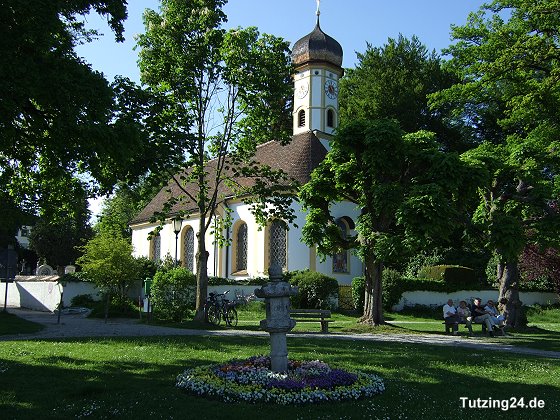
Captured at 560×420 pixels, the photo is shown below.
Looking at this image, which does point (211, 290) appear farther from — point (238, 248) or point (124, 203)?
point (124, 203)

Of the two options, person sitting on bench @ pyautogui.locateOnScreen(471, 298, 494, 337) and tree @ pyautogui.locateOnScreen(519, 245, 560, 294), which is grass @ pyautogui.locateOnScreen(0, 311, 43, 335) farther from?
tree @ pyautogui.locateOnScreen(519, 245, 560, 294)

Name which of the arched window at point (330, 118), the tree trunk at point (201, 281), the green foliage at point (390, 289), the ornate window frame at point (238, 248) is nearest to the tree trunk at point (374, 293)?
the tree trunk at point (201, 281)

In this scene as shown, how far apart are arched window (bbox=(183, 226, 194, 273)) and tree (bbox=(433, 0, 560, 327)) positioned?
22983 mm

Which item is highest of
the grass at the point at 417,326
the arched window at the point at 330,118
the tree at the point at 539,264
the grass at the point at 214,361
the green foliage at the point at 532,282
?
the arched window at the point at 330,118

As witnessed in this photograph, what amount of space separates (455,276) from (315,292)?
28.7 ft

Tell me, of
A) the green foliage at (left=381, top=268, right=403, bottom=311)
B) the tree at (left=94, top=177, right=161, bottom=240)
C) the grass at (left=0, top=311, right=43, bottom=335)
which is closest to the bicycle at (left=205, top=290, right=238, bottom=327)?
the tree at (left=94, top=177, right=161, bottom=240)

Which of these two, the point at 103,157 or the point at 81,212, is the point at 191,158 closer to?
the point at 81,212

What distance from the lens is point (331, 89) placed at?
39281mm

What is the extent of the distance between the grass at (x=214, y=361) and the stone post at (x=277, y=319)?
61.3 inches

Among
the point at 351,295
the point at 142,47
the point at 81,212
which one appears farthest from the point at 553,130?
the point at 81,212

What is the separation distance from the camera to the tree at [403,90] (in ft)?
138

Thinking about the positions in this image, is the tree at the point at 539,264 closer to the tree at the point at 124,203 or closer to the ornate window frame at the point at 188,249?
the tree at the point at 124,203

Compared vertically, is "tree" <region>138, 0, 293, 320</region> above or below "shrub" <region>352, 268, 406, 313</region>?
above

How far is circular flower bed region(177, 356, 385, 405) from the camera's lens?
7918 millimetres
